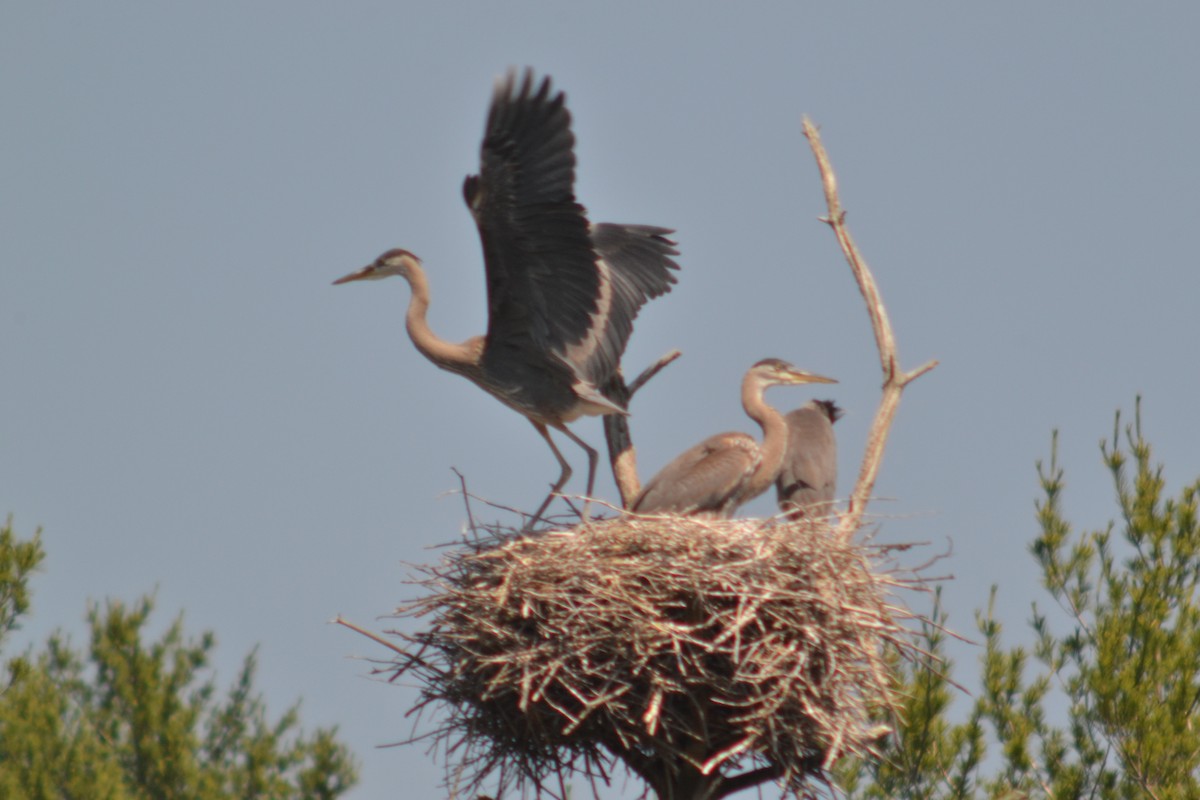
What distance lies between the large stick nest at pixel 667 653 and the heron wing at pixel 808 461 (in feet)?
8.00

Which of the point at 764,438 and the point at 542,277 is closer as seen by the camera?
the point at 542,277

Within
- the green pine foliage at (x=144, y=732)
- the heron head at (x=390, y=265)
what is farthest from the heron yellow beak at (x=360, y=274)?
the green pine foliage at (x=144, y=732)

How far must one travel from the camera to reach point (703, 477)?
297 inches

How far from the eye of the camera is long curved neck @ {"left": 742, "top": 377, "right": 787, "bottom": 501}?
7.86 m

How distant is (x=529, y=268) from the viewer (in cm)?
736

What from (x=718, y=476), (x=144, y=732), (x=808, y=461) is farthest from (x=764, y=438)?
(x=144, y=732)

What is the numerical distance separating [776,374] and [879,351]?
1973 mm

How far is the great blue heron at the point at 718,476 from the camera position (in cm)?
745

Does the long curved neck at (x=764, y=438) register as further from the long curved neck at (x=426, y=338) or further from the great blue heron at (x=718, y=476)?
the long curved neck at (x=426, y=338)

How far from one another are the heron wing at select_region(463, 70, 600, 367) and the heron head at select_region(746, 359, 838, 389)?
1.56m

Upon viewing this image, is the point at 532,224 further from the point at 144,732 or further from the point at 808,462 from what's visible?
the point at 144,732

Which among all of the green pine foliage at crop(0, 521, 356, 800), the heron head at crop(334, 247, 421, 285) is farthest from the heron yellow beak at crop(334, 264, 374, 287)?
the green pine foliage at crop(0, 521, 356, 800)

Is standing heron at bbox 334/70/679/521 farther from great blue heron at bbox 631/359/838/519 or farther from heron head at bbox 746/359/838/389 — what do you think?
heron head at bbox 746/359/838/389

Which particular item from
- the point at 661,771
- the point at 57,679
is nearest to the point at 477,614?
the point at 661,771
